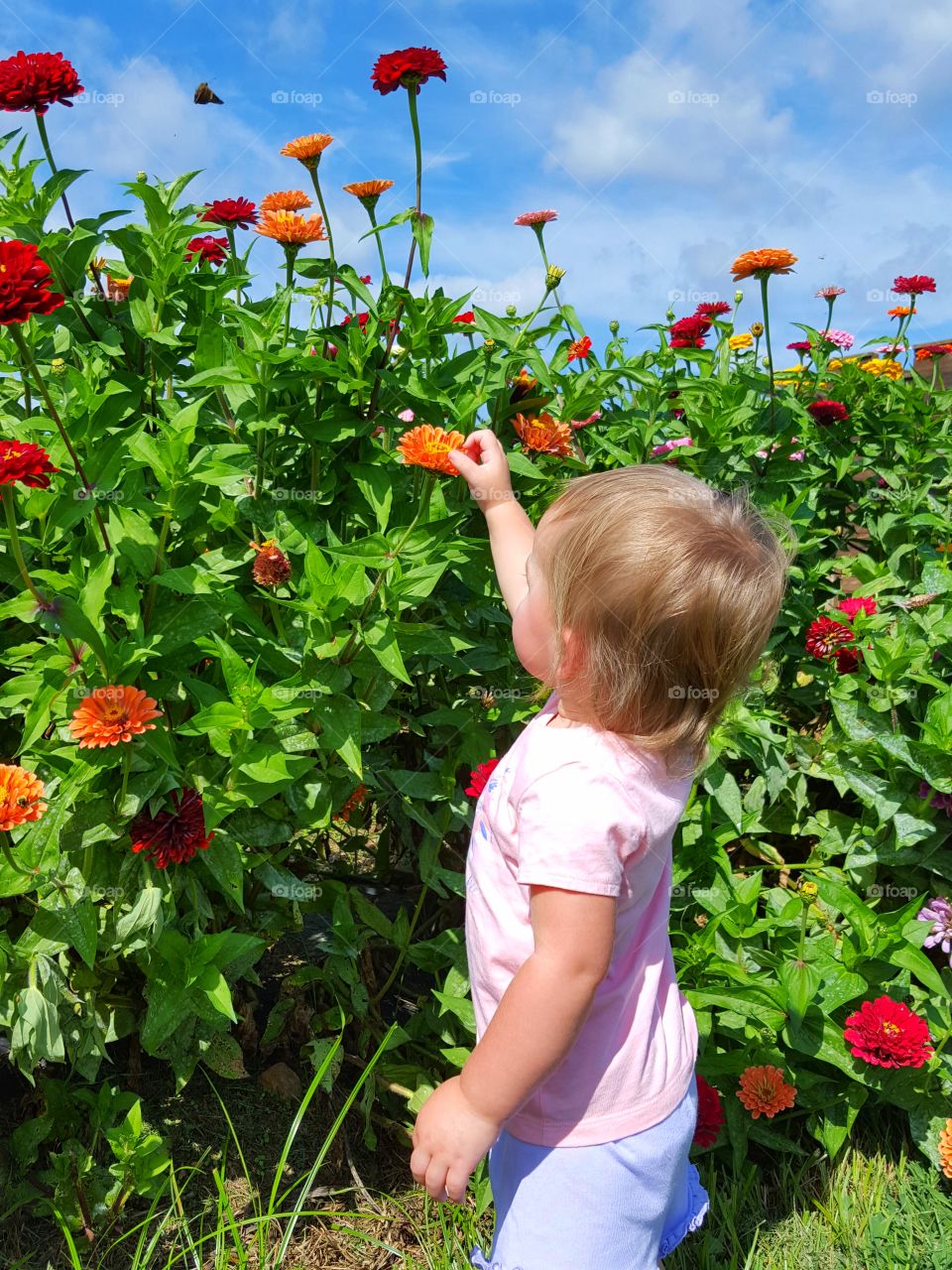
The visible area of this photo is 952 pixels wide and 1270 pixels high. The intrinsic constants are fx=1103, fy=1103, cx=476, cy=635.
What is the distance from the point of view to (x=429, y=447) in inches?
69.3

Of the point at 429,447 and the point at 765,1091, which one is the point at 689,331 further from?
the point at 765,1091

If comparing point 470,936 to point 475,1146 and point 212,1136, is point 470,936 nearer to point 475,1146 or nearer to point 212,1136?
point 475,1146

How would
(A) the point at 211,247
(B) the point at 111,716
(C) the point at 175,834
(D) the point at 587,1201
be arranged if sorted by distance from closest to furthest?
(D) the point at 587,1201
(B) the point at 111,716
(C) the point at 175,834
(A) the point at 211,247

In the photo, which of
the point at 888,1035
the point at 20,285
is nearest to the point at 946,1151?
the point at 888,1035

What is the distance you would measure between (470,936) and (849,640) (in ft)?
4.68

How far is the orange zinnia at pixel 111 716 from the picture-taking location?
5.17 feet

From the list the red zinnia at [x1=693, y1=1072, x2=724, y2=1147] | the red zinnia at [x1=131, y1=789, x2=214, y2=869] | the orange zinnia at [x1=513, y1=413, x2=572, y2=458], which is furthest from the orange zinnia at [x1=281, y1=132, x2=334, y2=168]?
the red zinnia at [x1=693, y1=1072, x2=724, y2=1147]

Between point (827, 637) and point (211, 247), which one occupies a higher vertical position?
point (211, 247)

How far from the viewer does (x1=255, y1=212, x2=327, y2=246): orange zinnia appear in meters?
2.10

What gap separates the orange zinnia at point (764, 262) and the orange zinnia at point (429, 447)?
1.48 metres

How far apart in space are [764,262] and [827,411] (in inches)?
17.2

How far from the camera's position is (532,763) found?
1391 mm

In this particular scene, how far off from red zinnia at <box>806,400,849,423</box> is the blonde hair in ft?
5.70

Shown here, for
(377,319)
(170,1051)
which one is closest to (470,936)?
(170,1051)
